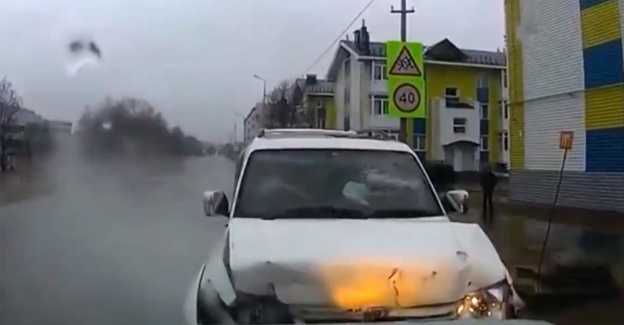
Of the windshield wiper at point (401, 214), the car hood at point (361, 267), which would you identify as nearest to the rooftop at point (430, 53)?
the windshield wiper at point (401, 214)

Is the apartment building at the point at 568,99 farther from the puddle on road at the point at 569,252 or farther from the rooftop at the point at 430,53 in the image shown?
the rooftop at the point at 430,53

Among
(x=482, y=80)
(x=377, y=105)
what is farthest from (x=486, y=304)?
(x=482, y=80)

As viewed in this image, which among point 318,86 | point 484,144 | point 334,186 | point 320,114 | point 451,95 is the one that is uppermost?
point 318,86

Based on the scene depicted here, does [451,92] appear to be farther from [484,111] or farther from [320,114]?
[320,114]

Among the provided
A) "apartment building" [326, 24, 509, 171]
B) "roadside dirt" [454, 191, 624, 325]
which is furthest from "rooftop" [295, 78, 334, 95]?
"roadside dirt" [454, 191, 624, 325]

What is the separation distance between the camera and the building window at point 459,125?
56750mm

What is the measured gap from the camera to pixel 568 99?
24.7m

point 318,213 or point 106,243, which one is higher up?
point 318,213

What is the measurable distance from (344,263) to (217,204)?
2427 mm

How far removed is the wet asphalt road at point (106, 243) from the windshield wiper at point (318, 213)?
2.40 metres

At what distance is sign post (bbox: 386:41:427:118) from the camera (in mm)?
19000

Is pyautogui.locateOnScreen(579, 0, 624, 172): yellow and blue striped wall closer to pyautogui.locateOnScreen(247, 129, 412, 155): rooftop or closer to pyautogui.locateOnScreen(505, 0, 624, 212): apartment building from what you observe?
pyautogui.locateOnScreen(505, 0, 624, 212): apartment building

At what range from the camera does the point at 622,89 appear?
2142 centimetres

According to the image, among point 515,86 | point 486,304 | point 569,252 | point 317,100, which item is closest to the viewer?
point 486,304
